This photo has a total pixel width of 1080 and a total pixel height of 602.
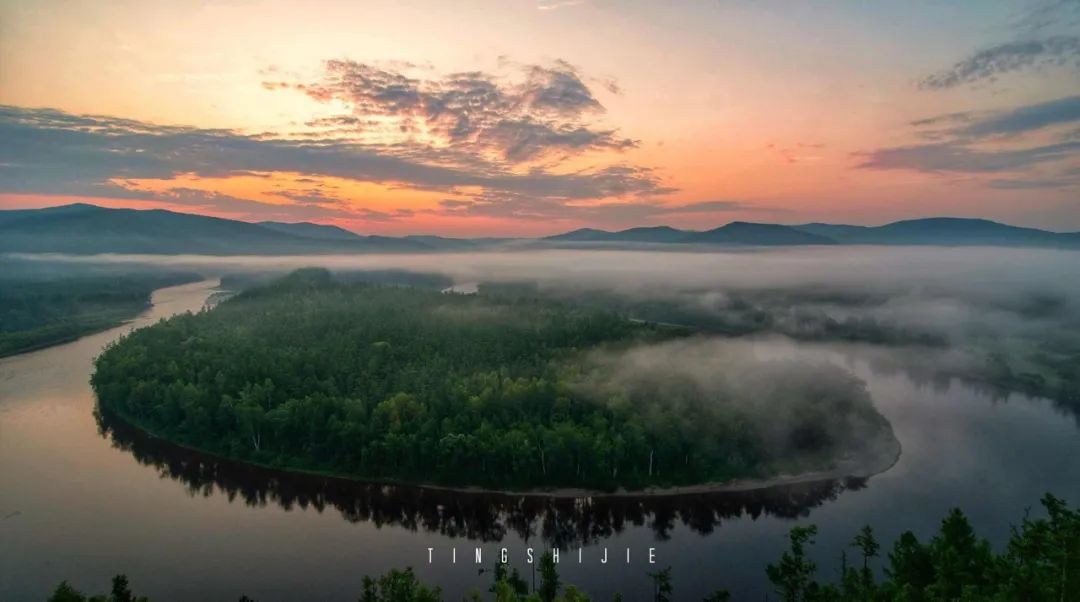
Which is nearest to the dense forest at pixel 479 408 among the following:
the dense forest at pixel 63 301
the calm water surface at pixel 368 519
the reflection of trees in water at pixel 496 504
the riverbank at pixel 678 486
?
the riverbank at pixel 678 486

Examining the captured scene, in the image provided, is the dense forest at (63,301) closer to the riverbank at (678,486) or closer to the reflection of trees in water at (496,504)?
the riverbank at (678,486)

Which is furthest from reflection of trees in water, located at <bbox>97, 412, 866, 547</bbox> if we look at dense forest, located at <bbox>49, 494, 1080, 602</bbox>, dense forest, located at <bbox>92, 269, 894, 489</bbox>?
dense forest, located at <bbox>49, 494, 1080, 602</bbox>

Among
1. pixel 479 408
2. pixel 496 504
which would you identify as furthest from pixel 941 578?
pixel 479 408

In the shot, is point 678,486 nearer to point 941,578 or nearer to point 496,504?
point 496,504

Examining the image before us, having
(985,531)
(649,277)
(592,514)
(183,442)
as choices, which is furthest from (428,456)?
(649,277)

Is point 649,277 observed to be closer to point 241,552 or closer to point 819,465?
point 819,465

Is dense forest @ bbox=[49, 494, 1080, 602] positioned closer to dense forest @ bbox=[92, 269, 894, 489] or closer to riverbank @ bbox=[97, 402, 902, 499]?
riverbank @ bbox=[97, 402, 902, 499]

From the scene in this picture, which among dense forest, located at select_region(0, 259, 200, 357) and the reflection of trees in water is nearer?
the reflection of trees in water
